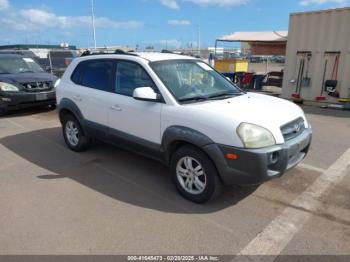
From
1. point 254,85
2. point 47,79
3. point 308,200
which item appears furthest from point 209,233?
point 254,85

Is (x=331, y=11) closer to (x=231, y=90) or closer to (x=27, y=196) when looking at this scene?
(x=231, y=90)

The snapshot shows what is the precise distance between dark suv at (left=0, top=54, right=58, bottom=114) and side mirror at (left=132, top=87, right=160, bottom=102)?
6158 mm

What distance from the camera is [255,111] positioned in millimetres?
3459

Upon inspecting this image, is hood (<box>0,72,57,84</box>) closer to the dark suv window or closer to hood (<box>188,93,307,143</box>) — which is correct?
the dark suv window

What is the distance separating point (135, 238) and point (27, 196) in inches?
70.3

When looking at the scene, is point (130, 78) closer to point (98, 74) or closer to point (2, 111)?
point (98, 74)

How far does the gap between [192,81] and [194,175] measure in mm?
1313

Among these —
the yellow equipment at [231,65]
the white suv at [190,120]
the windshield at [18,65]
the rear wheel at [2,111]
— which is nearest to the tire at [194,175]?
the white suv at [190,120]

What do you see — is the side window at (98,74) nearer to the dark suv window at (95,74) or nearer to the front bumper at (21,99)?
the dark suv window at (95,74)

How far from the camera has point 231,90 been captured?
4414 millimetres

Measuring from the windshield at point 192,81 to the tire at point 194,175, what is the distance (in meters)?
0.70

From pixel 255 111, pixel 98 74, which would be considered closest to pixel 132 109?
pixel 98 74

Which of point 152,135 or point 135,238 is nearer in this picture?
point 135,238

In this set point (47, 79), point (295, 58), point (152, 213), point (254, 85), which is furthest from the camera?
point (254, 85)
